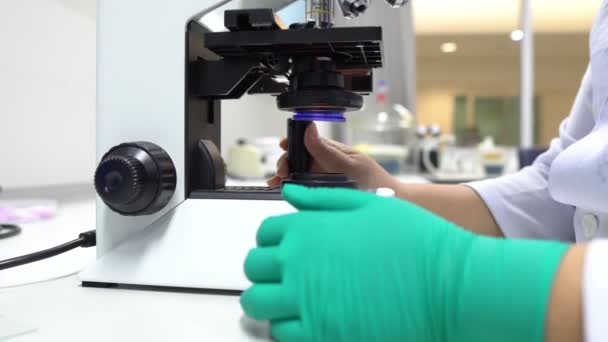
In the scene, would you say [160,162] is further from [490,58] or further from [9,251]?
[490,58]

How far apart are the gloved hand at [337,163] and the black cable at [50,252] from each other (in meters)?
0.24

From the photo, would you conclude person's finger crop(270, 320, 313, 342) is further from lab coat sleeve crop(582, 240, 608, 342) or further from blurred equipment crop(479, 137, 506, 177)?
blurred equipment crop(479, 137, 506, 177)

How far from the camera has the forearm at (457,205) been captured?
800mm

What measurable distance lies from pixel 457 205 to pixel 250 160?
1177mm

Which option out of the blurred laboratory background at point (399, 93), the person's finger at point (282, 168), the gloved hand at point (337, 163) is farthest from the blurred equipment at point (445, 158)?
the person's finger at point (282, 168)

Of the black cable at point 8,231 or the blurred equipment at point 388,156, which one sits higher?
the blurred equipment at point 388,156

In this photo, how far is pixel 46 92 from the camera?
4.28ft

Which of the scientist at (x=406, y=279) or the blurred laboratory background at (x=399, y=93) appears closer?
the scientist at (x=406, y=279)

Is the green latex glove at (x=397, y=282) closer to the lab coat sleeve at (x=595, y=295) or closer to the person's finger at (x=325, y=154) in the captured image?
the lab coat sleeve at (x=595, y=295)

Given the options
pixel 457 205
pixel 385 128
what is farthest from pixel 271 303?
pixel 385 128

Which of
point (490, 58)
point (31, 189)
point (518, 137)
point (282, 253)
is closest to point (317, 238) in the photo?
point (282, 253)

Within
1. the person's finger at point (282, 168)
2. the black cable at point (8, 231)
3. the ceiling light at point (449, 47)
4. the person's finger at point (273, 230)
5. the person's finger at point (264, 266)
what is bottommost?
the black cable at point (8, 231)

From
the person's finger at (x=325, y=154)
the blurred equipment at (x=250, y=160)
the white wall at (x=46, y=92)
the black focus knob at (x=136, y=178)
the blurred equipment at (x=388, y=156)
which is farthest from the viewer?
the blurred equipment at (x=388, y=156)

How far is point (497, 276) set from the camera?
289 mm
